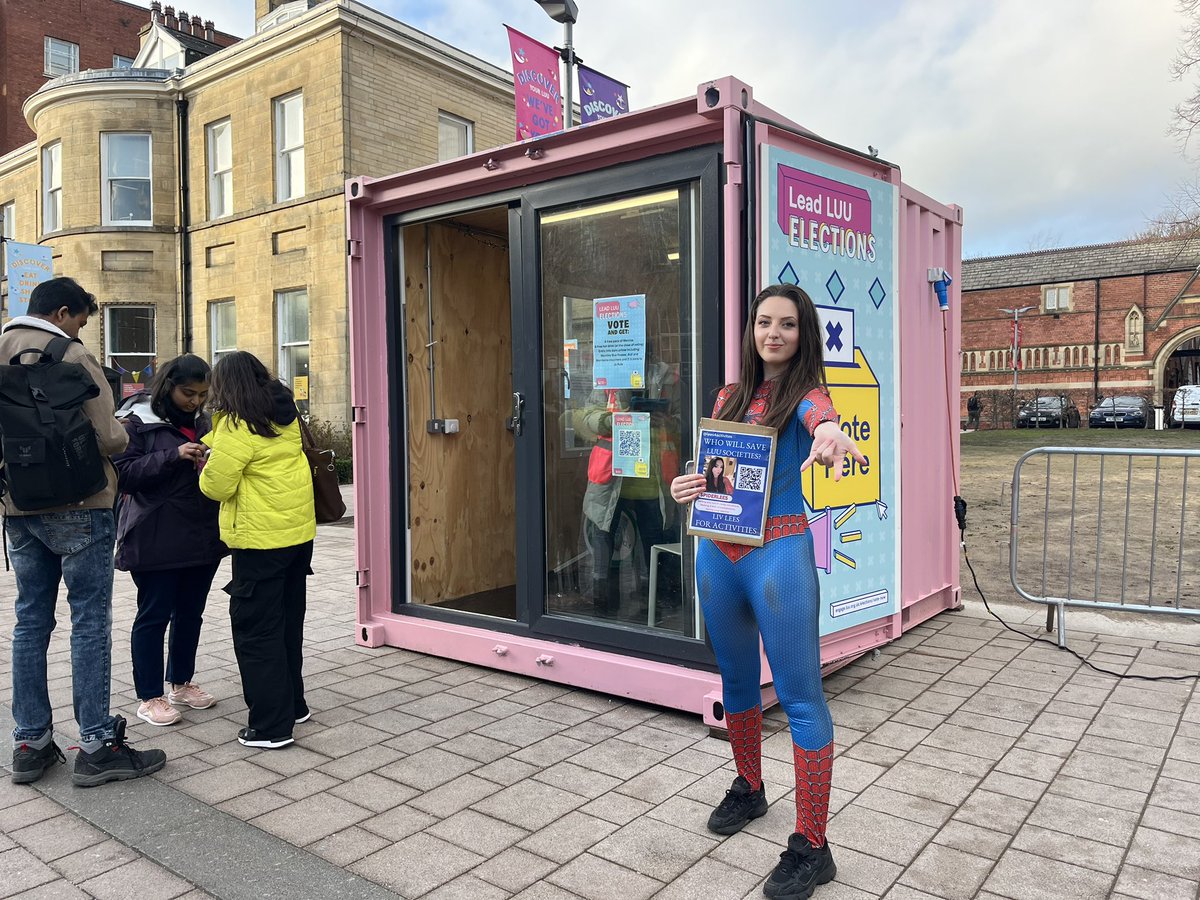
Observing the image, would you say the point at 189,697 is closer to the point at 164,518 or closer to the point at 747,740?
the point at 164,518

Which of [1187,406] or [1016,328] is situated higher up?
[1016,328]

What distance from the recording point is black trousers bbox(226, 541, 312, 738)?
12.8 ft

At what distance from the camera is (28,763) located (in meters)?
3.58

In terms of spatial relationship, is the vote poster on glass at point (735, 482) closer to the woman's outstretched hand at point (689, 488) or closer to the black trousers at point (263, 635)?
the woman's outstretched hand at point (689, 488)

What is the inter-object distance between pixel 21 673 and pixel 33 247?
881 centimetres

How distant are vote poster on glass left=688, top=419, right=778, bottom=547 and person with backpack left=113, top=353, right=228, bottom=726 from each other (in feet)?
8.23

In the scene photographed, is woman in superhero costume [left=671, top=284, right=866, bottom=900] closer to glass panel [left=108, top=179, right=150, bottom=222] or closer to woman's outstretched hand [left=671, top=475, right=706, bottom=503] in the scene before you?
woman's outstretched hand [left=671, top=475, right=706, bottom=503]

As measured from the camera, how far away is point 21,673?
358cm

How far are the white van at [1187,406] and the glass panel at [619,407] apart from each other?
41.6m

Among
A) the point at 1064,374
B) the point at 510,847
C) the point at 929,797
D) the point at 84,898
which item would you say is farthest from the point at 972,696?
the point at 1064,374

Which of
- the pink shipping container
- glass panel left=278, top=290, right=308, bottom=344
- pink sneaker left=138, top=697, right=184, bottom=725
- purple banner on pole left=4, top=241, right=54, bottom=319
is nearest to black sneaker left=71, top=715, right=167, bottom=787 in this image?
pink sneaker left=138, top=697, right=184, bottom=725

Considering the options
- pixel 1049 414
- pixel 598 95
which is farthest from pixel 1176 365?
pixel 598 95

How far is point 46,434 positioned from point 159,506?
0.84 metres

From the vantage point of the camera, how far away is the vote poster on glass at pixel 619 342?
4.66m
